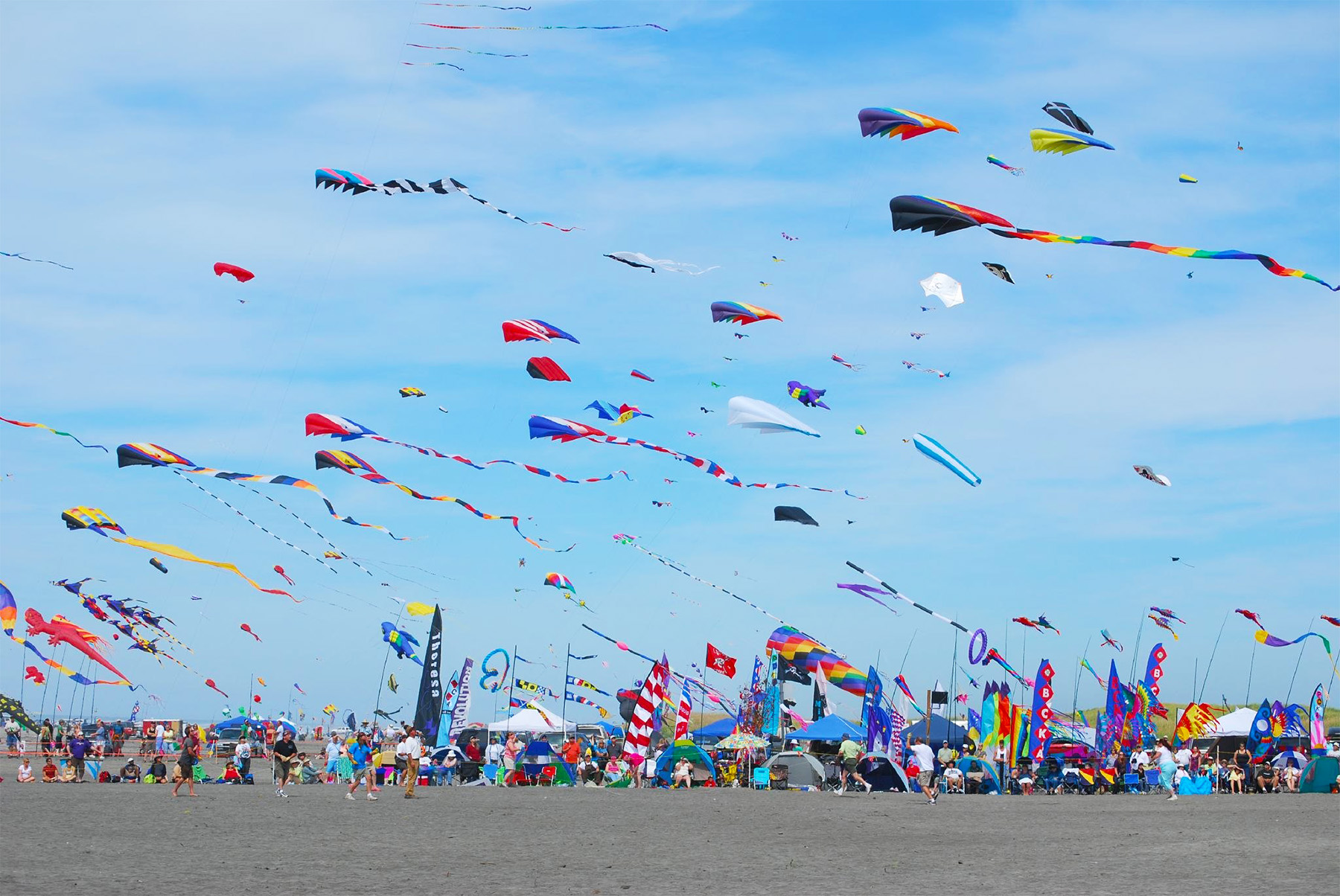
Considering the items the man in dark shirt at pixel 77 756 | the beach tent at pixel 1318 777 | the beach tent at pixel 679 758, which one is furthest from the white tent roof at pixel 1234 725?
the man in dark shirt at pixel 77 756

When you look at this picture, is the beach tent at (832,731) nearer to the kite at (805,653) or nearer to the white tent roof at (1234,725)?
the kite at (805,653)

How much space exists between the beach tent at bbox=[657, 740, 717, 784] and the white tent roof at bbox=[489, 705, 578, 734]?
8.31 meters

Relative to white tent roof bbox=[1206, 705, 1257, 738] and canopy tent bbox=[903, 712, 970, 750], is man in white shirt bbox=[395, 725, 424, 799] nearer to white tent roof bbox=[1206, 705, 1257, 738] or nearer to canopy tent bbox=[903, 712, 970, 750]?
canopy tent bbox=[903, 712, 970, 750]

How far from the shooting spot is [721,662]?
35.9 metres

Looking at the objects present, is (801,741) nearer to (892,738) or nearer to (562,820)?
(892,738)

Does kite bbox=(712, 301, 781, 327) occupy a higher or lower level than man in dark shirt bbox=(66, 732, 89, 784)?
higher

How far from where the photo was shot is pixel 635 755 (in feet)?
94.0

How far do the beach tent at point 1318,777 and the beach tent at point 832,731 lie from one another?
974cm

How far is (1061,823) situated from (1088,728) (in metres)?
25.5

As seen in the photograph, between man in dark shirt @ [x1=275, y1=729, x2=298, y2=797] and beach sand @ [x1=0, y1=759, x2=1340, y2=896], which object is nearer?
beach sand @ [x1=0, y1=759, x2=1340, y2=896]

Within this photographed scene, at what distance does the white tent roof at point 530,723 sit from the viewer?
125 ft

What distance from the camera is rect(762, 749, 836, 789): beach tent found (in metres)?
29.4

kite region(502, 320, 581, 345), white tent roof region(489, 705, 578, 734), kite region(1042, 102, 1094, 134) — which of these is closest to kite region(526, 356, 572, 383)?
kite region(502, 320, 581, 345)

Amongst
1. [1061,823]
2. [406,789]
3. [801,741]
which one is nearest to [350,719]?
[801,741]
